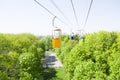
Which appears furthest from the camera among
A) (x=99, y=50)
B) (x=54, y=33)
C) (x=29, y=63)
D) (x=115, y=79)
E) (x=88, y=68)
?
(x=99, y=50)

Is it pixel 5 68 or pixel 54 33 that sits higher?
pixel 54 33

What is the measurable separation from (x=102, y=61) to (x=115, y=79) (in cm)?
934

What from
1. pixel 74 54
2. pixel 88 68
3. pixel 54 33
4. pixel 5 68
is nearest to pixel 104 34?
pixel 74 54

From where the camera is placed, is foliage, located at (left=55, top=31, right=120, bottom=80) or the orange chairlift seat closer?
the orange chairlift seat

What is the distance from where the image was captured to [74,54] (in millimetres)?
46031

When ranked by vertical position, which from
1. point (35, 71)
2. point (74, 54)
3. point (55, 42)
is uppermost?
point (55, 42)

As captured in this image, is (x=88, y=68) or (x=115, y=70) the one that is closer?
(x=88, y=68)

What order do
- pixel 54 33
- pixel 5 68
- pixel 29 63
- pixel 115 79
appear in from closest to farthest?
1. pixel 54 33
2. pixel 115 79
3. pixel 5 68
4. pixel 29 63

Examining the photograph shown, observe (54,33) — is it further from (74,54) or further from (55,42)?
(74,54)

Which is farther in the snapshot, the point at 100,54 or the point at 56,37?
the point at 100,54

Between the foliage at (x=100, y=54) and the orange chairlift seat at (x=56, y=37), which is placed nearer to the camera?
the orange chairlift seat at (x=56, y=37)

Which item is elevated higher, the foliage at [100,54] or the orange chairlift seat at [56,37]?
the orange chairlift seat at [56,37]

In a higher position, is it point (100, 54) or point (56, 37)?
point (56, 37)

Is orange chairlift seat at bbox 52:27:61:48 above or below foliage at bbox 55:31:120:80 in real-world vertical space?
above
